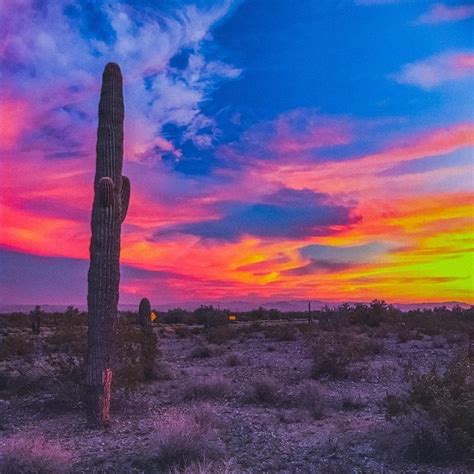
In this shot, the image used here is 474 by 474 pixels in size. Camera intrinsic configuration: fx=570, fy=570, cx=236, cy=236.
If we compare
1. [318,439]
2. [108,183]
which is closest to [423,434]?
[318,439]

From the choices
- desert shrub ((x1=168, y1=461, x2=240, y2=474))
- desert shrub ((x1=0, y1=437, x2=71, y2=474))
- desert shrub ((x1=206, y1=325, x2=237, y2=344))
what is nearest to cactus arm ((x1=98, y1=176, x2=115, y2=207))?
desert shrub ((x1=0, y1=437, x2=71, y2=474))

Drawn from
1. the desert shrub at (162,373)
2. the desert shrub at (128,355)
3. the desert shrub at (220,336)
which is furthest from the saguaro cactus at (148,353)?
the desert shrub at (220,336)

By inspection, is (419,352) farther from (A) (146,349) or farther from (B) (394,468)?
(B) (394,468)

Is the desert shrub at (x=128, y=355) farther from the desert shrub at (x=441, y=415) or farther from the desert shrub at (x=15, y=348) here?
the desert shrub at (x=15, y=348)

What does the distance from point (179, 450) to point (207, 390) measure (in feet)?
16.9

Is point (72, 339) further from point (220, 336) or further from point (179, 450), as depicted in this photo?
point (220, 336)

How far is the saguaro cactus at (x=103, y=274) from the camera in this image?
1084 cm

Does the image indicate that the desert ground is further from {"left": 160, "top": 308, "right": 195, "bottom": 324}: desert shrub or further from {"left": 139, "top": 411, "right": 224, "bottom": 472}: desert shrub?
{"left": 160, "top": 308, "right": 195, "bottom": 324}: desert shrub

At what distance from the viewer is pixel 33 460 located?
24.6ft

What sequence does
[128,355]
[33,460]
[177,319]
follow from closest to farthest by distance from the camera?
[33,460] < [128,355] < [177,319]

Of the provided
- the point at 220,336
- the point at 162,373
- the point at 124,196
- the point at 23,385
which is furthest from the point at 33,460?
the point at 220,336

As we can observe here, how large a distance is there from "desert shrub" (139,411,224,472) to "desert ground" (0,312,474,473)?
0.06 ft

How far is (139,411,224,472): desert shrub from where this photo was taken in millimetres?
7910

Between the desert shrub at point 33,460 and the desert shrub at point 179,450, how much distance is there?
3.66ft
